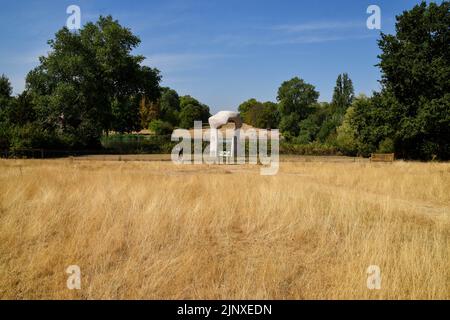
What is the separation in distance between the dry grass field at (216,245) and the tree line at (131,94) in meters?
23.8

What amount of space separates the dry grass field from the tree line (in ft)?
78.2

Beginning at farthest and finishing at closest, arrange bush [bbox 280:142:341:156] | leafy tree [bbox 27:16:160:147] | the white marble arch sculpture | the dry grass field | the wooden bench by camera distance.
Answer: bush [bbox 280:142:341:156]
leafy tree [bbox 27:16:160:147]
the wooden bench
the white marble arch sculpture
the dry grass field

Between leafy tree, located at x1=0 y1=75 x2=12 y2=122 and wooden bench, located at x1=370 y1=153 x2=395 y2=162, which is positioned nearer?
wooden bench, located at x1=370 y1=153 x2=395 y2=162

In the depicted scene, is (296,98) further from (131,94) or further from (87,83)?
(87,83)

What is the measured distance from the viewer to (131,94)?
41.1 metres

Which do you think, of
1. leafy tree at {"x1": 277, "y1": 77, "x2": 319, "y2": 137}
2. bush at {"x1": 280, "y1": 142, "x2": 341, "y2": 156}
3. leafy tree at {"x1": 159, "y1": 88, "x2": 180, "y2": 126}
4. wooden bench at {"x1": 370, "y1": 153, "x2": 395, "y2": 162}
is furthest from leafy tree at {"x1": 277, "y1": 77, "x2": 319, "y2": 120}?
wooden bench at {"x1": 370, "y1": 153, "x2": 395, "y2": 162}

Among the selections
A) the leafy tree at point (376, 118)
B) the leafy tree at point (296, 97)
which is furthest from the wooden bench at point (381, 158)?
the leafy tree at point (296, 97)

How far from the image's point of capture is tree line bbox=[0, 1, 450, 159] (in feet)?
96.9

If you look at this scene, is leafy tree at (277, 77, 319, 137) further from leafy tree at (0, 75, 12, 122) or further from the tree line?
leafy tree at (0, 75, 12, 122)

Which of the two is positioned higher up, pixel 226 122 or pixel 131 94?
pixel 131 94

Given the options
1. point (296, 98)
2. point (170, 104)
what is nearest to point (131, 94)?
point (296, 98)

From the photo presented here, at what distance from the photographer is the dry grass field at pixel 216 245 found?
411cm

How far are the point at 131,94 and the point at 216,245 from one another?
126 ft
